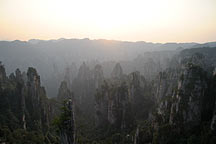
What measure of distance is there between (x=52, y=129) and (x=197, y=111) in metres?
38.3

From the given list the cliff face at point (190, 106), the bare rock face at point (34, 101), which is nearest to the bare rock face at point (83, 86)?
the bare rock face at point (34, 101)

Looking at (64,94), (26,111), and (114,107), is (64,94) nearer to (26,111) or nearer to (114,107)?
(114,107)

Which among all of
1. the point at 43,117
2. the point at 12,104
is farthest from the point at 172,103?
the point at 12,104

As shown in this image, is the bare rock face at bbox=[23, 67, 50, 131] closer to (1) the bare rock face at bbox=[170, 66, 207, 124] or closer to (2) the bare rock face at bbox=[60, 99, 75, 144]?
(2) the bare rock face at bbox=[60, 99, 75, 144]

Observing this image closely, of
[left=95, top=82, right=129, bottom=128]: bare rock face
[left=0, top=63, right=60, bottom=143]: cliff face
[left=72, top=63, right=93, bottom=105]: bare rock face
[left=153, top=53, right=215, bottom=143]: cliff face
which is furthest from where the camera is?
[left=72, top=63, right=93, bottom=105]: bare rock face

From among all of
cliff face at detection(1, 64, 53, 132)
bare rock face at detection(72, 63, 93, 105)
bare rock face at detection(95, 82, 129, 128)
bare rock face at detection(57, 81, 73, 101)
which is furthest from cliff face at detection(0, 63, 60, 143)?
bare rock face at detection(72, 63, 93, 105)

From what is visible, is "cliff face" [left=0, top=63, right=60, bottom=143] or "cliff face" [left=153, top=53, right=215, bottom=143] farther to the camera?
"cliff face" [left=0, top=63, right=60, bottom=143]

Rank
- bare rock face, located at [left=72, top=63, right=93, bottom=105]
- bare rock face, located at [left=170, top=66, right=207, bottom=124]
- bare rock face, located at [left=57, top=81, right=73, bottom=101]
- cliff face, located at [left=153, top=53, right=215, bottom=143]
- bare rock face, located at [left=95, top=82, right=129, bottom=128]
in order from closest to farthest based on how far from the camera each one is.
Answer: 1. cliff face, located at [left=153, top=53, right=215, bottom=143]
2. bare rock face, located at [left=170, top=66, right=207, bottom=124]
3. bare rock face, located at [left=95, top=82, right=129, bottom=128]
4. bare rock face, located at [left=57, top=81, right=73, bottom=101]
5. bare rock face, located at [left=72, top=63, right=93, bottom=105]

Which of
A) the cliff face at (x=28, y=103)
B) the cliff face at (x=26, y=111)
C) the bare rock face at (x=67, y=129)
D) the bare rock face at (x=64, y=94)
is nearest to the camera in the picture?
the bare rock face at (x=67, y=129)

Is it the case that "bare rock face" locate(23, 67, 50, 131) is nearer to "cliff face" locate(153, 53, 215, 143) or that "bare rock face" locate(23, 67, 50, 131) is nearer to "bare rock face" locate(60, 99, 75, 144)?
"bare rock face" locate(60, 99, 75, 144)

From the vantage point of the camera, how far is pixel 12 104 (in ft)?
155

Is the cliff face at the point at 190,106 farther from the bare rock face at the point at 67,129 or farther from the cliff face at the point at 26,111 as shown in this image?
the cliff face at the point at 26,111

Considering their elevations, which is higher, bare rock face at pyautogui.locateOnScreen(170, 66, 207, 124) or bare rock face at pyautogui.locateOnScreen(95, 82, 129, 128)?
bare rock face at pyautogui.locateOnScreen(170, 66, 207, 124)

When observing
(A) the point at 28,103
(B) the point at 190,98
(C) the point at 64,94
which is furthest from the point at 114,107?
(C) the point at 64,94
